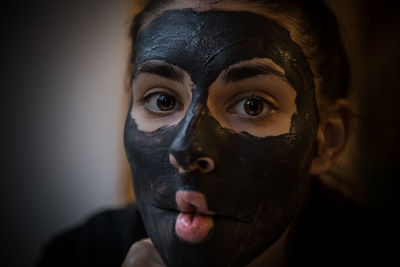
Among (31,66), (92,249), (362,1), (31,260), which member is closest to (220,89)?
(92,249)

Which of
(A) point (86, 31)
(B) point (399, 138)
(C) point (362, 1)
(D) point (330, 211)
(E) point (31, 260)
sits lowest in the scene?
(E) point (31, 260)

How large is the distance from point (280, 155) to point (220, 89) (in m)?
0.17

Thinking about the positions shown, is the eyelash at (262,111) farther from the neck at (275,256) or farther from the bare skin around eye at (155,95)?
the neck at (275,256)

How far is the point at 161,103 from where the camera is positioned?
2.27 feet

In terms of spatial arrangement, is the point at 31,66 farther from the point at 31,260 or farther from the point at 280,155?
the point at 280,155

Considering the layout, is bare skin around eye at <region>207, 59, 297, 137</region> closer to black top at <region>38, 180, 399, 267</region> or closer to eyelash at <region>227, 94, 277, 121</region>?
eyelash at <region>227, 94, 277, 121</region>

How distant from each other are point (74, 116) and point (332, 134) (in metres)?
1.20

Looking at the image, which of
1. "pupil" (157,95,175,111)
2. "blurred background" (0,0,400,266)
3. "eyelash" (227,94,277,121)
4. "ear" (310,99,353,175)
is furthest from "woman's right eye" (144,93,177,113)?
"blurred background" (0,0,400,266)

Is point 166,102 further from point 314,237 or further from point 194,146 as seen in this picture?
point 314,237

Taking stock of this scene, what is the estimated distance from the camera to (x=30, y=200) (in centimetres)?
156

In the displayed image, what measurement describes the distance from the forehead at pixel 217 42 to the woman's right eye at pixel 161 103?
0.25ft

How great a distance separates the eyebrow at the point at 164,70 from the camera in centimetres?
64

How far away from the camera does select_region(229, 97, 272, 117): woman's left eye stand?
65 centimetres

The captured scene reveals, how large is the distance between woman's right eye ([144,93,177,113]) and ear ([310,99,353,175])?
35 cm
